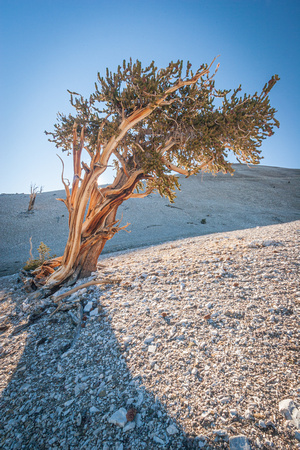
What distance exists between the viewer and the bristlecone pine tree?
477 cm

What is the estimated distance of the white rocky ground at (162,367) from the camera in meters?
1.75

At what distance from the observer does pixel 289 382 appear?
6.47 feet

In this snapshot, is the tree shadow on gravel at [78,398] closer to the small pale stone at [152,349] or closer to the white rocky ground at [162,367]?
the white rocky ground at [162,367]

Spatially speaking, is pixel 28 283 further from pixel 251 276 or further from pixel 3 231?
pixel 3 231

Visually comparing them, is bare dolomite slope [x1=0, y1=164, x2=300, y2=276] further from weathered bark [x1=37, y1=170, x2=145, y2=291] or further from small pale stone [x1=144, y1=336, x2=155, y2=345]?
small pale stone [x1=144, y1=336, x2=155, y2=345]

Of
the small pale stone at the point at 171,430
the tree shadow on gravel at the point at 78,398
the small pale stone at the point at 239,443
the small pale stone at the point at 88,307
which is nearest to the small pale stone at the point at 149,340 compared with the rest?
the tree shadow on gravel at the point at 78,398

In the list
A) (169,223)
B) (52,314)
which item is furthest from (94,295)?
(169,223)

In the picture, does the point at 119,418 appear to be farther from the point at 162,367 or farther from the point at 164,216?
the point at 164,216

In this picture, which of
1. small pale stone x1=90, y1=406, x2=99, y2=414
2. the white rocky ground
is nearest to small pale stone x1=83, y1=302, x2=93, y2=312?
the white rocky ground

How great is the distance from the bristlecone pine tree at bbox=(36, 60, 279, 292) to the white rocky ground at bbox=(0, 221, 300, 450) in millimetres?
2049

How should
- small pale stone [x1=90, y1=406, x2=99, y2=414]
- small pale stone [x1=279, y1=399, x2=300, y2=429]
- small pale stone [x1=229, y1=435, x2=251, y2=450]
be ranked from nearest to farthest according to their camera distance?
small pale stone [x1=229, y1=435, x2=251, y2=450]
small pale stone [x1=279, y1=399, x2=300, y2=429]
small pale stone [x1=90, y1=406, x2=99, y2=414]

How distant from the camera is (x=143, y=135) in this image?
614 centimetres

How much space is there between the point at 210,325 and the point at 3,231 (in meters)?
21.4

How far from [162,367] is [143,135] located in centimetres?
573
